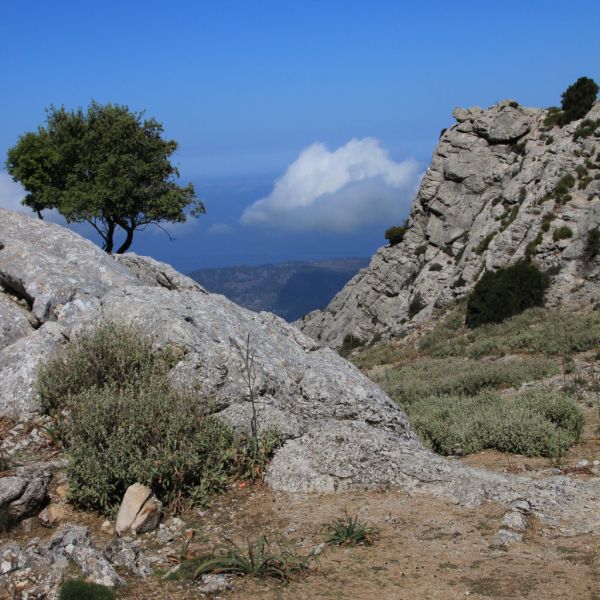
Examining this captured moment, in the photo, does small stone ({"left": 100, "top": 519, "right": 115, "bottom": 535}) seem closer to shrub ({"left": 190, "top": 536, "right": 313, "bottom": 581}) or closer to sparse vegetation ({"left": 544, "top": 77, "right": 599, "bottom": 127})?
shrub ({"left": 190, "top": 536, "right": 313, "bottom": 581})

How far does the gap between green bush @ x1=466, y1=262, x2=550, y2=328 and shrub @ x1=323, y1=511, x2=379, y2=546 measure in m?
28.5

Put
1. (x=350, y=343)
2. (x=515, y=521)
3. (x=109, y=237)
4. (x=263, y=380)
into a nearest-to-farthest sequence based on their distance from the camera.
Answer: (x=515, y=521) < (x=263, y=380) < (x=109, y=237) < (x=350, y=343)

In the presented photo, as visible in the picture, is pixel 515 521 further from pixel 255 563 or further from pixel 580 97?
pixel 580 97

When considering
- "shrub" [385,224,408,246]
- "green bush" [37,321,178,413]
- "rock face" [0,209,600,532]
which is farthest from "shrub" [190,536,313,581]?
"shrub" [385,224,408,246]

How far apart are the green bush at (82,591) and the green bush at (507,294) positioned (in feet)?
101

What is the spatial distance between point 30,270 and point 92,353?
3.76 meters

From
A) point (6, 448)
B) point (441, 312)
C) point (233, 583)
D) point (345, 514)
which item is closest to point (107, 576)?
point (233, 583)

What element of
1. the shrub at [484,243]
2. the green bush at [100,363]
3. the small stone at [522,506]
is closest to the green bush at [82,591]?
the green bush at [100,363]

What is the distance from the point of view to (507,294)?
116 ft

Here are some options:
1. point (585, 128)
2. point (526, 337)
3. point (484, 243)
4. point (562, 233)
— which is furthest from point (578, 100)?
Result: point (526, 337)

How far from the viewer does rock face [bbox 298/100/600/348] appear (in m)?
38.7

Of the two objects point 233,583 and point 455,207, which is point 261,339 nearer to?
point 233,583

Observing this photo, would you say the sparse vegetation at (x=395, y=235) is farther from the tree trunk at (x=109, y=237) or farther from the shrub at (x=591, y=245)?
the tree trunk at (x=109, y=237)

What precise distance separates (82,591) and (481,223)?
164ft
